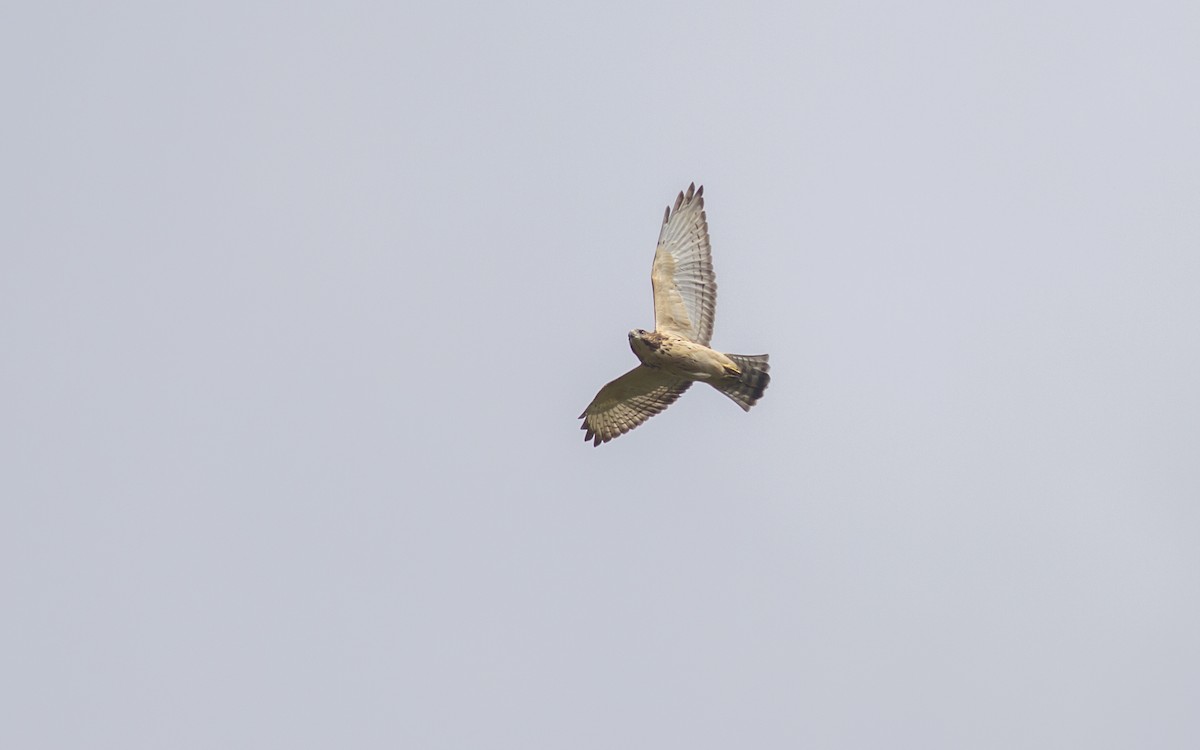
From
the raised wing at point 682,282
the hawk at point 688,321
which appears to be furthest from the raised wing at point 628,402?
the raised wing at point 682,282

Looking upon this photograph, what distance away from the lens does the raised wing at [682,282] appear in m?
25.3

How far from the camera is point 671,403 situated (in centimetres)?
2655

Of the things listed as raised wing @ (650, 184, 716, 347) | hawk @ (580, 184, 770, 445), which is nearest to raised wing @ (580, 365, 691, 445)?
hawk @ (580, 184, 770, 445)

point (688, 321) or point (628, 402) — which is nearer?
point (688, 321)

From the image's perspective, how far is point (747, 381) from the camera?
84.5ft

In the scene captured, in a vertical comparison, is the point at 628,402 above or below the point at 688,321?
below

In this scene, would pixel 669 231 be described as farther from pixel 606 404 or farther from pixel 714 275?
pixel 606 404

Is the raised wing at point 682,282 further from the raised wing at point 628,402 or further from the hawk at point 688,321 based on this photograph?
the raised wing at point 628,402

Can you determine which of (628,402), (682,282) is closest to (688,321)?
(682,282)

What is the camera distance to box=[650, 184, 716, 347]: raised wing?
25328mm

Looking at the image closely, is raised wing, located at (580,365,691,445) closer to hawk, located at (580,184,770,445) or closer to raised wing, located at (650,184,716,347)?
hawk, located at (580,184,770,445)

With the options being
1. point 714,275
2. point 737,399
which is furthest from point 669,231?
point 737,399

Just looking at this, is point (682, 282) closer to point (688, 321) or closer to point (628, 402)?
point (688, 321)

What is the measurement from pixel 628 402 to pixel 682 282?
2051 mm
